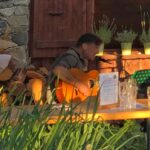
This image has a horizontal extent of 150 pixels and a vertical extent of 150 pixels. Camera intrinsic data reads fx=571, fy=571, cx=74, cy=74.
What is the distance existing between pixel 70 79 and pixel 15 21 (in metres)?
1.79

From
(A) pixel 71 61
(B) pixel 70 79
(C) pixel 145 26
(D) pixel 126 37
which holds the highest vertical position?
(C) pixel 145 26

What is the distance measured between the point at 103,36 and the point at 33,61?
39.3 inches

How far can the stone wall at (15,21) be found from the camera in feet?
21.0

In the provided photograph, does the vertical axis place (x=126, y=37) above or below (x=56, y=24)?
below

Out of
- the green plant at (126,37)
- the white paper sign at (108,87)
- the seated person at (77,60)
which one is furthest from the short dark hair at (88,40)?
the white paper sign at (108,87)

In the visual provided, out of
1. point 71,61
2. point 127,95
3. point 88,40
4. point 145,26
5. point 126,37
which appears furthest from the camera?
point 145,26

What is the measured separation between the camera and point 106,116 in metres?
3.15

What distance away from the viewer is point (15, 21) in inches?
253

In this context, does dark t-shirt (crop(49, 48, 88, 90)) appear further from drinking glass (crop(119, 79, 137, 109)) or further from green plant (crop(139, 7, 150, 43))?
green plant (crop(139, 7, 150, 43))

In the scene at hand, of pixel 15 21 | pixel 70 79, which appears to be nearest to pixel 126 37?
A: pixel 15 21

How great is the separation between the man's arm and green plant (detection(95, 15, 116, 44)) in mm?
2024

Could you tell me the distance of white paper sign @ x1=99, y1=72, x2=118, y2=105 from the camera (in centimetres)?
324

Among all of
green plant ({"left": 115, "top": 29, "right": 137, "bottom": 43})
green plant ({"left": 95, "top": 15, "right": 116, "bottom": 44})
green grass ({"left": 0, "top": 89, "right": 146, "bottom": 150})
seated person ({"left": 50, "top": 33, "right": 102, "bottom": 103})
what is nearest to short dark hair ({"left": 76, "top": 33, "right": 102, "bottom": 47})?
seated person ({"left": 50, "top": 33, "right": 102, "bottom": 103})

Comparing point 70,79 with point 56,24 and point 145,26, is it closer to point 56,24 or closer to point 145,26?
point 56,24
